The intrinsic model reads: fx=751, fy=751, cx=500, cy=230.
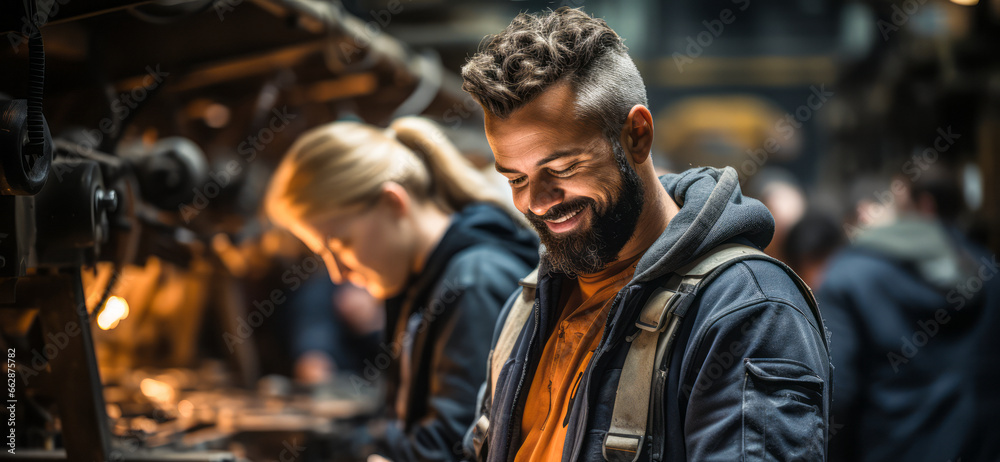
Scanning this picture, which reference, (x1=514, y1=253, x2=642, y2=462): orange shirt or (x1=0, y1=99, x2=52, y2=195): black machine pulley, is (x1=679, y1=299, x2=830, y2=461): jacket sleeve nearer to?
(x1=514, y1=253, x2=642, y2=462): orange shirt

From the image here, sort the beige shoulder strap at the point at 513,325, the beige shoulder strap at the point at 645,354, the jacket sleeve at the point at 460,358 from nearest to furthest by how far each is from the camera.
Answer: the beige shoulder strap at the point at 645,354 → the beige shoulder strap at the point at 513,325 → the jacket sleeve at the point at 460,358

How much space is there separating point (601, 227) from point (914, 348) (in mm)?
2208

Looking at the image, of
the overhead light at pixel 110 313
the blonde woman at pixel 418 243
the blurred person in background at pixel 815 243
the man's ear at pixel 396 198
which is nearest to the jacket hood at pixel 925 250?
the blurred person in background at pixel 815 243

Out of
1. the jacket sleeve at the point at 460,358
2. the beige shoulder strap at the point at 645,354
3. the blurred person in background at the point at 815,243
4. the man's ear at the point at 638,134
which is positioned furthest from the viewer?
the blurred person in background at the point at 815,243

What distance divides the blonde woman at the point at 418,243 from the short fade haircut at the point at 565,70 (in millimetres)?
1216

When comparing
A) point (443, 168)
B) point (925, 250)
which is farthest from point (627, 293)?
point (925, 250)

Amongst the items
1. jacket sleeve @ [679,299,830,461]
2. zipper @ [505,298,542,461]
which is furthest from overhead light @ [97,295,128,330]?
jacket sleeve @ [679,299,830,461]

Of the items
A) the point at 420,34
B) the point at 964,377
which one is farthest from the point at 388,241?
the point at 420,34

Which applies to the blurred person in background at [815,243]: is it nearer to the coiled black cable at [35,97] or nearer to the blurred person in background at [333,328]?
the blurred person in background at [333,328]

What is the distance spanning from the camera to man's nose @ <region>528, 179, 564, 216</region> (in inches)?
57.9

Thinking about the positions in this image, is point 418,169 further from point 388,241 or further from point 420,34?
point 420,34

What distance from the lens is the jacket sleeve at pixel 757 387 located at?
3.95ft

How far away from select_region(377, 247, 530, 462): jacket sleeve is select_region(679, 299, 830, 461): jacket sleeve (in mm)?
1244

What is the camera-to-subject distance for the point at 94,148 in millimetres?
2408
